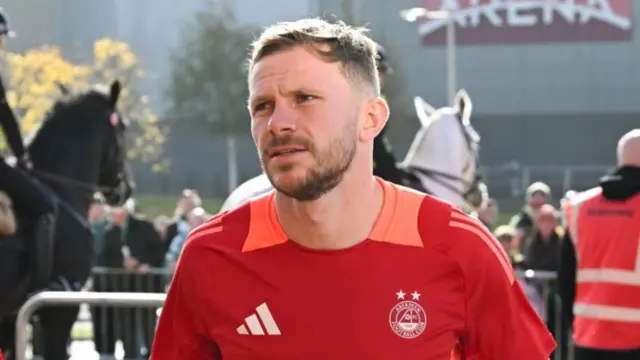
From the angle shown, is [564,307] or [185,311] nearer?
[185,311]

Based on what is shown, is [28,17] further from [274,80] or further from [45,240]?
[274,80]

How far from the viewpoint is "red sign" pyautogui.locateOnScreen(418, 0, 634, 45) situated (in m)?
46.5

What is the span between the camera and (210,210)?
37844mm

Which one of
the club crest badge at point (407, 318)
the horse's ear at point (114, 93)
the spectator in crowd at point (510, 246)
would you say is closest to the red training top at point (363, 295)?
the club crest badge at point (407, 318)

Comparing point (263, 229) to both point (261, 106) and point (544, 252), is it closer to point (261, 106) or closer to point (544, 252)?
point (261, 106)

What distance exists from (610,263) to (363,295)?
4297mm

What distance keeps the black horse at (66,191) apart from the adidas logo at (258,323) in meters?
5.71

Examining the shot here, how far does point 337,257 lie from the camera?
257 cm

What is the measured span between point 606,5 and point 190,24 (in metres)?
16.4

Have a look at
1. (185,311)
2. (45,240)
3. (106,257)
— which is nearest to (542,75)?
(106,257)

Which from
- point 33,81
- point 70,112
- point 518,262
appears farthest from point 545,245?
point 33,81

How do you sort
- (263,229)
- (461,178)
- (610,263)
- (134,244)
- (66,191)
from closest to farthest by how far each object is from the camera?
1. (263,229)
2. (610,263)
3. (66,191)
4. (461,178)
5. (134,244)

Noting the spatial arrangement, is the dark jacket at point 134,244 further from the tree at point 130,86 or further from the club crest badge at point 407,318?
the tree at point 130,86

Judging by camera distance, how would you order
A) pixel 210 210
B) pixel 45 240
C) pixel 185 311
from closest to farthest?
1. pixel 185 311
2. pixel 45 240
3. pixel 210 210
